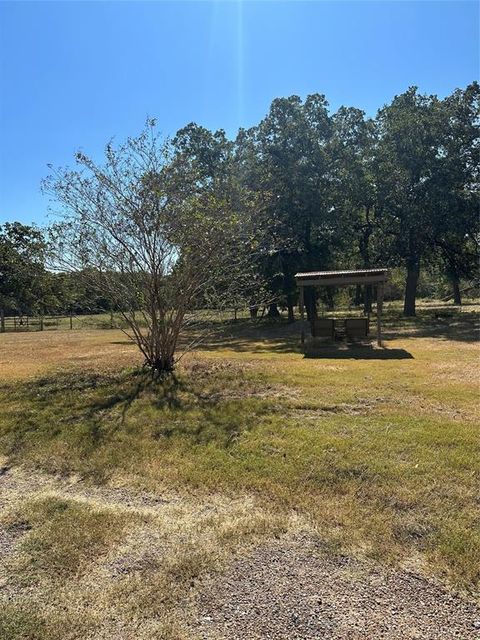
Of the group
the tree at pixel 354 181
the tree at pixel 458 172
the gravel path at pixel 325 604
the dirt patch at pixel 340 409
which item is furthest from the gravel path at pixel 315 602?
the tree at pixel 354 181

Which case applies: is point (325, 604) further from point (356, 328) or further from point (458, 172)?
point (458, 172)

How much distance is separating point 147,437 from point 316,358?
6.22 meters

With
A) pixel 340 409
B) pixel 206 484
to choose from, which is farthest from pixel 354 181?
pixel 206 484

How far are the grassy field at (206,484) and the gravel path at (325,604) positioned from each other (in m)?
0.15

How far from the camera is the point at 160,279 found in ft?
27.4

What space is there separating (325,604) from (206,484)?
1.64 metres

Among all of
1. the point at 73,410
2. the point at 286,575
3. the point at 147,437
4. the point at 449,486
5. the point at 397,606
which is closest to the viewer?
the point at 397,606

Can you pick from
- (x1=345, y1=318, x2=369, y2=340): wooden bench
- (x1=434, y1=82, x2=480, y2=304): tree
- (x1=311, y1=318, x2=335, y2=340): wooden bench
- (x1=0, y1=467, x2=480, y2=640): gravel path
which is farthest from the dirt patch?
(x1=434, y1=82, x2=480, y2=304): tree

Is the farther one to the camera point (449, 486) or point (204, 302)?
point (204, 302)

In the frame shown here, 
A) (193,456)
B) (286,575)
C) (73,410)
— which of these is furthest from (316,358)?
(286,575)

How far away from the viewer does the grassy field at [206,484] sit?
250 centimetres

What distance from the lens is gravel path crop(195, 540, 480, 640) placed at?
2.12 m

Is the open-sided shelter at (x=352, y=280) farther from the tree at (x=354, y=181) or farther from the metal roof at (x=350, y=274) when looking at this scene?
the tree at (x=354, y=181)

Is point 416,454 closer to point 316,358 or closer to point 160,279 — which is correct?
point 160,279
